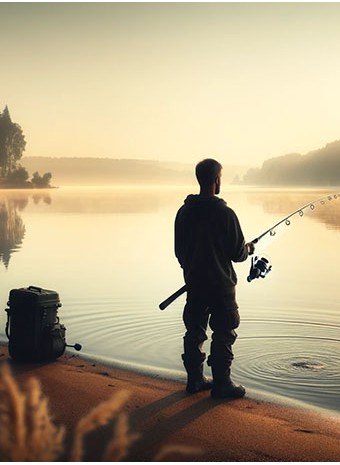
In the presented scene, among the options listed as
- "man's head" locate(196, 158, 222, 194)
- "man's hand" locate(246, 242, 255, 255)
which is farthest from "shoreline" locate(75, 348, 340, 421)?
"man's head" locate(196, 158, 222, 194)

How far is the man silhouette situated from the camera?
6.91m

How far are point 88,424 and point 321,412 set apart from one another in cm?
500

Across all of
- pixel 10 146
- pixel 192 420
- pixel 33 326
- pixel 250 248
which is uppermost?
pixel 10 146

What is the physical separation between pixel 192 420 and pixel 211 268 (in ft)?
4.55

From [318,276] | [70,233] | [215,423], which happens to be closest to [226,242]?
[215,423]

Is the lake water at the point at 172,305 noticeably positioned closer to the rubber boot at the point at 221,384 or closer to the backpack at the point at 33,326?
the rubber boot at the point at 221,384

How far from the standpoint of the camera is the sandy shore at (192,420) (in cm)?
564

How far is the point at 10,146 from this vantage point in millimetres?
112750

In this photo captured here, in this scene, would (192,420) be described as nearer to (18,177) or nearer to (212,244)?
(212,244)

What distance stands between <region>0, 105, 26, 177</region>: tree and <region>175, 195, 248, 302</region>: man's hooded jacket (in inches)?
4261

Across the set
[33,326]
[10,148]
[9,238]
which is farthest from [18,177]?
[33,326]

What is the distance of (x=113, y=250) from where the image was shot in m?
25.6

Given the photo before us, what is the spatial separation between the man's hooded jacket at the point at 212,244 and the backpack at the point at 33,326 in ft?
6.72

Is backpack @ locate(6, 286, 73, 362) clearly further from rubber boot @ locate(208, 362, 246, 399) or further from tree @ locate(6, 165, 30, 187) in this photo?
tree @ locate(6, 165, 30, 187)
